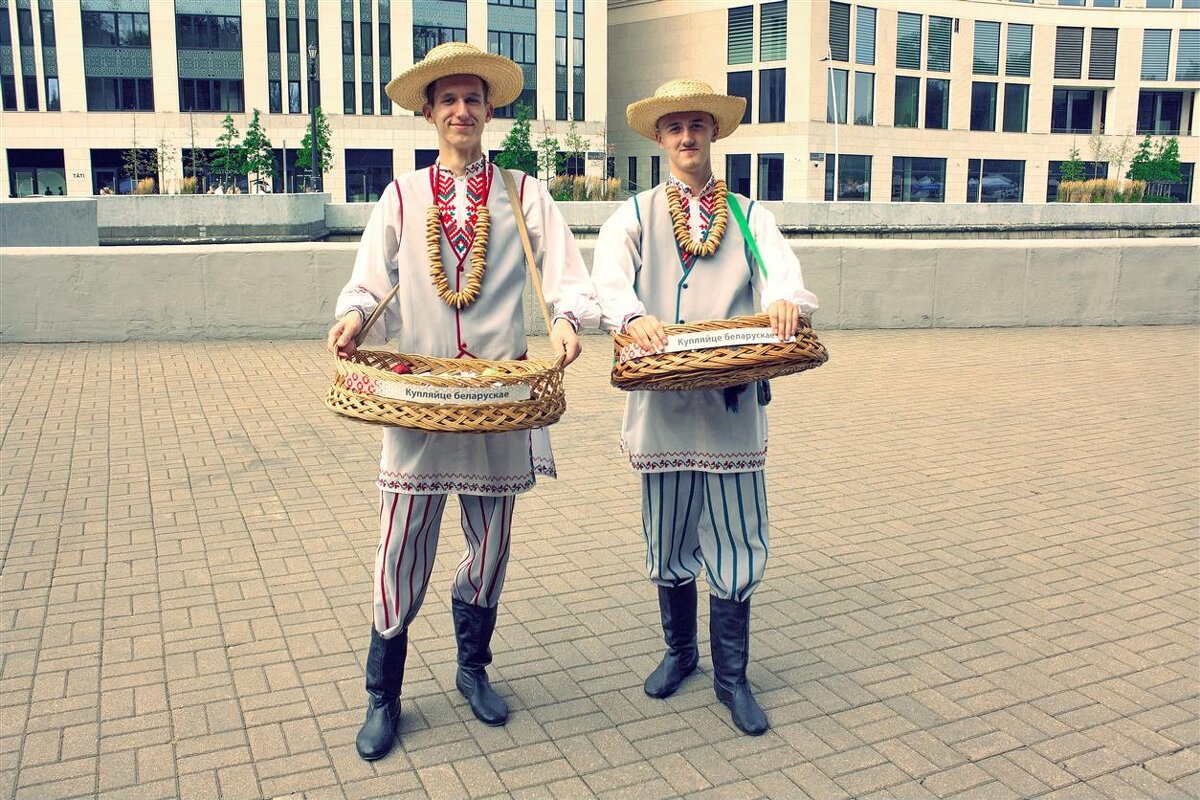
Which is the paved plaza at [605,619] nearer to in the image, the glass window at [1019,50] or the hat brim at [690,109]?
the hat brim at [690,109]

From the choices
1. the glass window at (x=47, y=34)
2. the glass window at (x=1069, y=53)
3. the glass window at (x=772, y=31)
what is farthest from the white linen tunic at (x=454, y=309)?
the glass window at (x=1069, y=53)

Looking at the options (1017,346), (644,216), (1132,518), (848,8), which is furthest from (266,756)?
(848,8)

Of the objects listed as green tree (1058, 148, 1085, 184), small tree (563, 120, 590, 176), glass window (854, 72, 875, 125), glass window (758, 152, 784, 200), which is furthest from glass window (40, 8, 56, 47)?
green tree (1058, 148, 1085, 184)

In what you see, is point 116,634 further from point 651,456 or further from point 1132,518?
point 1132,518

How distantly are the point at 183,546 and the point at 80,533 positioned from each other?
0.63 meters

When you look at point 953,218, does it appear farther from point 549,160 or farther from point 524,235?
point 524,235

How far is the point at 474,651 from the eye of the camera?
416 centimetres

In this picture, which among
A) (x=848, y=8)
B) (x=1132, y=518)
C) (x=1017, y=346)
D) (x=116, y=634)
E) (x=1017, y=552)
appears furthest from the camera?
(x=848, y=8)

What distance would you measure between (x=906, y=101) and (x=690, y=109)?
211 feet

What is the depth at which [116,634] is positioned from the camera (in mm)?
4777

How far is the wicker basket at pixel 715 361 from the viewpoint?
143 inches

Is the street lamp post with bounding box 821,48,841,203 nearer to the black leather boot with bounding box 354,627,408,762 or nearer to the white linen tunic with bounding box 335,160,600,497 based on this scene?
the white linen tunic with bounding box 335,160,600,497

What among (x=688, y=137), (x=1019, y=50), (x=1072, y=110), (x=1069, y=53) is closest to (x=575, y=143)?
(x=1019, y=50)

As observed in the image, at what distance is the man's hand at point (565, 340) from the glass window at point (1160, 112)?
73.2 metres
